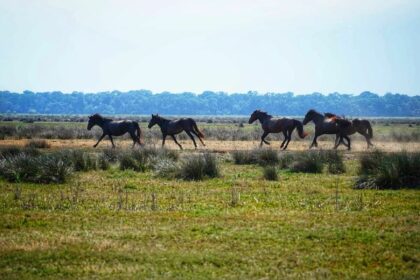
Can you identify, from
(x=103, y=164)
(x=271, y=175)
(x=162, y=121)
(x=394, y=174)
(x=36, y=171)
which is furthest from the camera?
(x=162, y=121)

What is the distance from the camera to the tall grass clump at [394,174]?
17.3m

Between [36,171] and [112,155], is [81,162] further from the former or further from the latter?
[36,171]

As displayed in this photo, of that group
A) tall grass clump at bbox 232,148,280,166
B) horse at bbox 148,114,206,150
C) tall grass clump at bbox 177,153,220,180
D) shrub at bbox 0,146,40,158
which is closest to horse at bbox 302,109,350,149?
horse at bbox 148,114,206,150

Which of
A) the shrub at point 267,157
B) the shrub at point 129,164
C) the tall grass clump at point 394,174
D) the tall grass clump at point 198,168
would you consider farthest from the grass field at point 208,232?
the shrub at point 267,157

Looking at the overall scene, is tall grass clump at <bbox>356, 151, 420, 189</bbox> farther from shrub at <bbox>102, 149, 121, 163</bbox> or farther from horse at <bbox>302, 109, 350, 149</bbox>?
horse at <bbox>302, 109, 350, 149</bbox>

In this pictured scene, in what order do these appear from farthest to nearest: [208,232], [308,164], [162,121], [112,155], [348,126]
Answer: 1. [162,121]
2. [348,126]
3. [112,155]
4. [308,164]
5. [208,232]

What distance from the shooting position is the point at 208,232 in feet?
35.8

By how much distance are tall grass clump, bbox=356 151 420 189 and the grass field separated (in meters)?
0.58

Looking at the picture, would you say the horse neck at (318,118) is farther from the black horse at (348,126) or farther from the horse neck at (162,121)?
the horse neck at (162,121)

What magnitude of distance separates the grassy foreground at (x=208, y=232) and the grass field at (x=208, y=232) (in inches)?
0.7

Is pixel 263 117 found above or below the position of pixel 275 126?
above

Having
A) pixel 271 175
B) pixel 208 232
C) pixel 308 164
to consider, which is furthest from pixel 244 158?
pixel 208 232

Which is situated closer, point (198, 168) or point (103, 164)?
point (198, 168)

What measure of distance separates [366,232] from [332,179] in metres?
8.56
